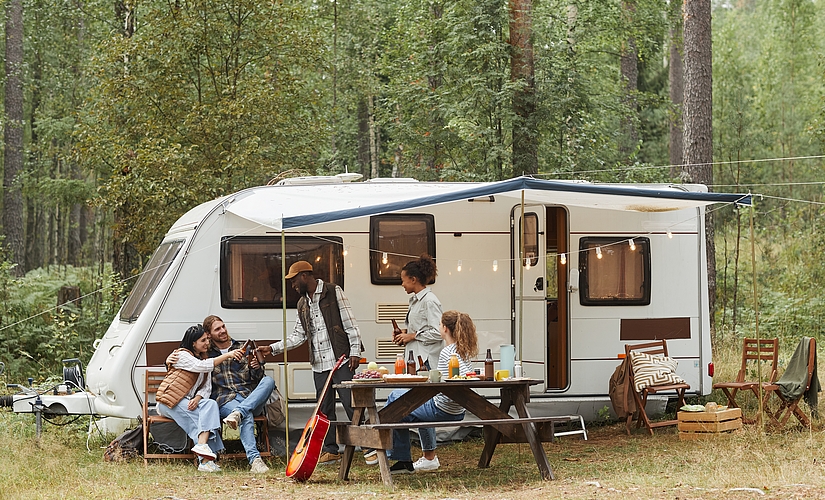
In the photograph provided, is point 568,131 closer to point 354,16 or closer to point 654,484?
point 354,16

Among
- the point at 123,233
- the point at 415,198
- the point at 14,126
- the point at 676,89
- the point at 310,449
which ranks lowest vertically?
the point at 310,449

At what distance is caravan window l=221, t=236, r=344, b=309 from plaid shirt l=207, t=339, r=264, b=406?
508 mm

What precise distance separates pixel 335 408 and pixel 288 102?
547 cm

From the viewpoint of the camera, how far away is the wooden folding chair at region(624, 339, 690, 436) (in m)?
8.36

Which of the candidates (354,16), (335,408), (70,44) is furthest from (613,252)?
(70,44)

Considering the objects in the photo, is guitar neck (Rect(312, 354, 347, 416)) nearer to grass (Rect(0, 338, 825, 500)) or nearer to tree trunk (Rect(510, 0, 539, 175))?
grass (Rect(0, 338, 825, 500))

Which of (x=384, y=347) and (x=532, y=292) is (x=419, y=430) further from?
(x=532, y=292)

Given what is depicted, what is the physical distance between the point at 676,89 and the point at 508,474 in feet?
52.2

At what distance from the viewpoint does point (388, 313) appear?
27.1ft

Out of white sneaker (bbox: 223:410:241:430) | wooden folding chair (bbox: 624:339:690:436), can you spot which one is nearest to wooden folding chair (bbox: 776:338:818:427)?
wooden folding chair (bbox: 624:339:690:436)

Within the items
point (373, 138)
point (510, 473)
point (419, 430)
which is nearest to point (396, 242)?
point (419, 430)

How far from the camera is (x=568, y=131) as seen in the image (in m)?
13.1

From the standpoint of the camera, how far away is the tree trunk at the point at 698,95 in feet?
39.5

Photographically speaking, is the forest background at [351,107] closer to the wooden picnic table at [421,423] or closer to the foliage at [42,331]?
the foliage at [42,331]
